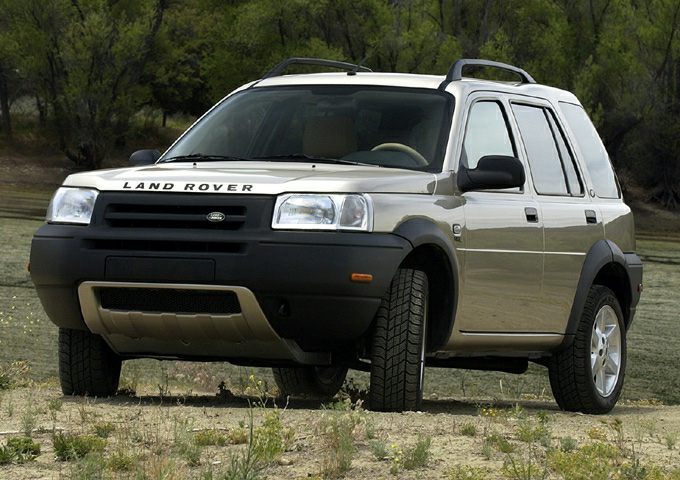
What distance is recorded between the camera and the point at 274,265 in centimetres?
→ 773

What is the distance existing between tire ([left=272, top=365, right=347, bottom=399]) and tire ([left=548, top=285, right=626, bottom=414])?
5.52ft

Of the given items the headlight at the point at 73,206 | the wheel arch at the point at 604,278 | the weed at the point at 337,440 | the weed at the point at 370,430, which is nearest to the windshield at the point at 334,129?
the headlight at the point at 73,206

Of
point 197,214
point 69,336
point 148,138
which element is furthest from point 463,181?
point 148,138

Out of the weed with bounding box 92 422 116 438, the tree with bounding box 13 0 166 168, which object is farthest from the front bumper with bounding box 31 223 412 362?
the tree with bounding box 13 0 166 168

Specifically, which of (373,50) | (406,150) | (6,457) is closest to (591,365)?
(406,150)

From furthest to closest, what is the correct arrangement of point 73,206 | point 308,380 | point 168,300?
point 308,380, point 73,206, point 168,300

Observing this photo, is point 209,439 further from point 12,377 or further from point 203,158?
point 12,377

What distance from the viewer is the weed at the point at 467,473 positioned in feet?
18.6

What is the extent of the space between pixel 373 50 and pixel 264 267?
49186 millimetres

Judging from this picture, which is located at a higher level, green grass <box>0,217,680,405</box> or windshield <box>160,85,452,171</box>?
windshield <box>160,85,452,171</box>

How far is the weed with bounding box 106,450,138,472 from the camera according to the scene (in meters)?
5.89

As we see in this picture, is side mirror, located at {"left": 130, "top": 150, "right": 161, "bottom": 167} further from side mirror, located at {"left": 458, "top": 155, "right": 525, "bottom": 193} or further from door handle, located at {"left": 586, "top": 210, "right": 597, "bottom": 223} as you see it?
door handle, located at {"left": 586, "top": 210, "right": 597, "bottom": 223}

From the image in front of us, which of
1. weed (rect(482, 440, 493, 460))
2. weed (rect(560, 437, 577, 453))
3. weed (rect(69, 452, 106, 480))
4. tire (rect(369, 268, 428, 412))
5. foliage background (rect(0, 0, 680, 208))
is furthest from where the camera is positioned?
foliage background (rect(0, 0, 680, 208))

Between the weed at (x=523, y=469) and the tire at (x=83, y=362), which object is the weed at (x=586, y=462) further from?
the tire at (x=83, y=362)
